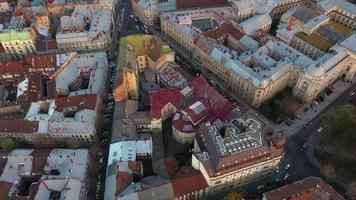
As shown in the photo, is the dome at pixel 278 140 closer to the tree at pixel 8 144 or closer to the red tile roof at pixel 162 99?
the red tile roof at pixel 162 99

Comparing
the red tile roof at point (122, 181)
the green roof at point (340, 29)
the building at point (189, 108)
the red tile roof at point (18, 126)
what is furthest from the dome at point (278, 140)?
the red tile roof at point (18, 126)

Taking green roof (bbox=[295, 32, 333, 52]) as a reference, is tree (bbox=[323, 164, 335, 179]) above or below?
below

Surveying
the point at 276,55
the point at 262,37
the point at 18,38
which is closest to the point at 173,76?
the point at 262,37

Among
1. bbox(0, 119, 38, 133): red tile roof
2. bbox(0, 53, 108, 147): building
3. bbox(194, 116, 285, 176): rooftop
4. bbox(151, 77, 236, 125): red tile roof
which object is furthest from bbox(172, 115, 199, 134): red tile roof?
bbox(0, 119, 38, 133): red tile roof

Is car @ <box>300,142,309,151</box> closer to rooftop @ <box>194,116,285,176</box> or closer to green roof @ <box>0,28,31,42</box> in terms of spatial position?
rooftop @ <box>194,116,285,176</box>

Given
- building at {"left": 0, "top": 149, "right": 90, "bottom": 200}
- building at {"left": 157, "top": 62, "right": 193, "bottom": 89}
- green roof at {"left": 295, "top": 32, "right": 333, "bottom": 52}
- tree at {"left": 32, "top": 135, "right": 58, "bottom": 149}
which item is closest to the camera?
building at {"left": 0, "top": 149, "right": 90, "bottom": 200}

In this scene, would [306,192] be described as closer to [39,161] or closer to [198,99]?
[198,99]

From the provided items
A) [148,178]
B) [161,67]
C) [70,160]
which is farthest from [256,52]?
[70,160]
